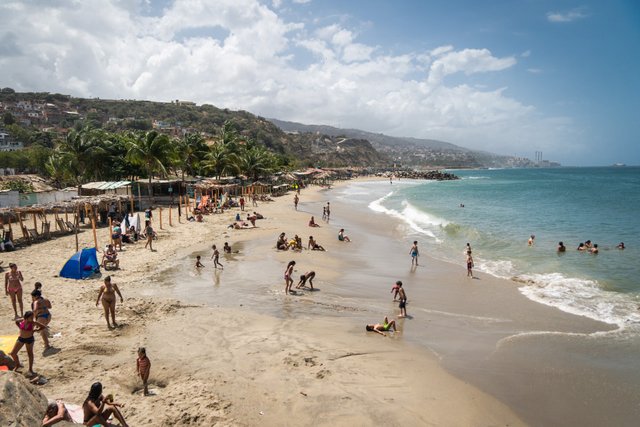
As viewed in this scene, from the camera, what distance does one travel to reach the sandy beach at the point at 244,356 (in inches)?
241

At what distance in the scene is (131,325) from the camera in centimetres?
896

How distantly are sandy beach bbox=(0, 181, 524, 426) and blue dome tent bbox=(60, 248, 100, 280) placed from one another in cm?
47

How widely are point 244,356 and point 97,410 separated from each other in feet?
9.95

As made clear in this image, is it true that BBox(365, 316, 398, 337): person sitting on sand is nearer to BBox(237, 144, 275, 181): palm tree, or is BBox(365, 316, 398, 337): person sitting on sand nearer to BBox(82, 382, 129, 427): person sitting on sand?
BBox(82, 382, 129, 427): person sitting on sand

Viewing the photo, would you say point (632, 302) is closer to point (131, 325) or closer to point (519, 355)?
point (519, 355)

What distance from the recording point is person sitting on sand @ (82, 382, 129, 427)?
504 cm

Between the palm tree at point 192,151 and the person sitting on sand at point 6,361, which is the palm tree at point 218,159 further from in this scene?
the person sitting on sand at point 6,361

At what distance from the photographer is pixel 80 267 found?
1255 centimetres

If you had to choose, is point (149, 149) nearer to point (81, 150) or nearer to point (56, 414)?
point (81, 150)

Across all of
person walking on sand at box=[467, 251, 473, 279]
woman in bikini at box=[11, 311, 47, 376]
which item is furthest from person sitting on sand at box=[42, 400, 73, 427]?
person walking on sand at box=[467, 251, 473, 279]

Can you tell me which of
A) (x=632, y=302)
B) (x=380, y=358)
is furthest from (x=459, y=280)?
(x=380, y=358)

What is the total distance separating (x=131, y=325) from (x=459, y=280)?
11.1 meters

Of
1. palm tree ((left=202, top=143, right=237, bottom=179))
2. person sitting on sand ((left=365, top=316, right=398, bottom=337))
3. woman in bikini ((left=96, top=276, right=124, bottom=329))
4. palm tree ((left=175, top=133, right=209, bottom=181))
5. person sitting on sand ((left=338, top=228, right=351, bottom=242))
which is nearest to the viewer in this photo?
woman in bikini ((left=96, top=276, right=124, bottom=329))

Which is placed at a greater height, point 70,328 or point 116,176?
point 116,176
